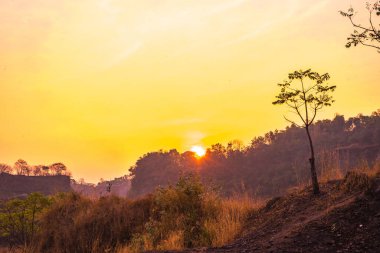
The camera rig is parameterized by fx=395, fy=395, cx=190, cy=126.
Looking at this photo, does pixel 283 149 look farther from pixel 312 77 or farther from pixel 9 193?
pixel 312 77

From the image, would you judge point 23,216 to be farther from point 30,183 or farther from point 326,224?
point 30,183

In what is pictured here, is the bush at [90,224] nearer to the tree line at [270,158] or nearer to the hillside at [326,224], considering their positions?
the hillside at [326,224]

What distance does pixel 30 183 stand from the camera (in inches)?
2448

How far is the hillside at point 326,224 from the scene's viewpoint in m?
6.03

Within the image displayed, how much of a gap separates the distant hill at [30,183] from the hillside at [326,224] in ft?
175

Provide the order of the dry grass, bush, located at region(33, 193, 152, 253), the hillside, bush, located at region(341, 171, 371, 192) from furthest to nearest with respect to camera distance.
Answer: bush, located at region(33, 193, 152, 253), the dry grass, bush, located at region(341, 171, 371, 192), the hillside

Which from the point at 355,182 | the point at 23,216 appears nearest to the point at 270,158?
the point at 23,216

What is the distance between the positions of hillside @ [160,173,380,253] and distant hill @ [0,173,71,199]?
175ft

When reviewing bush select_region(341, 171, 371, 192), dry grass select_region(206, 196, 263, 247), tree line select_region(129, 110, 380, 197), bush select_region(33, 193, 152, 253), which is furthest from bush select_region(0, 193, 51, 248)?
tree line select_region(129, 110, 380, 197)

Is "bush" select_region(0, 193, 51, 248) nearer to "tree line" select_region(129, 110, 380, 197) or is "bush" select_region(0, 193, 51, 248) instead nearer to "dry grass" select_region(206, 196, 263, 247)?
"dry grass" select_region(206, 196, 263, 247)

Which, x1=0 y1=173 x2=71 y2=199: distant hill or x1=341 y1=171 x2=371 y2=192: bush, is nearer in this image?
x1=341 y1=171 x2=371 y2=192: bush

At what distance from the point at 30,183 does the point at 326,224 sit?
6217 cm

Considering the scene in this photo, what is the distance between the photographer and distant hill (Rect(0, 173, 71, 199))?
58562 millimetres

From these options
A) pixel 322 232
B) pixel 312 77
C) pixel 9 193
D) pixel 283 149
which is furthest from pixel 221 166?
pixel 322 232
